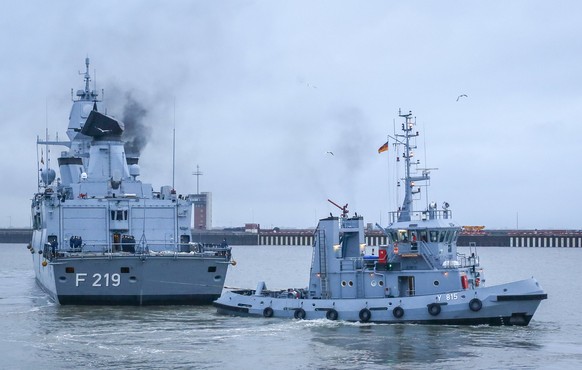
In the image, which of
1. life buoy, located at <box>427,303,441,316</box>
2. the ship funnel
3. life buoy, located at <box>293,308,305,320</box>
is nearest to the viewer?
life buoy, located at <box>427,303,441,316</box>

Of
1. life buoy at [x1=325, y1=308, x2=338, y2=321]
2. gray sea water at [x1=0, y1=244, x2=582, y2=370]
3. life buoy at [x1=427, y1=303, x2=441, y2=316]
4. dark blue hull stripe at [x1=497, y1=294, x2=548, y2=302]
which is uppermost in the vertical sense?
dark blue hull stripe at [x1=497, y1=294, x2=548, y2=302]

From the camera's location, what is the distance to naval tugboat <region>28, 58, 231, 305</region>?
156 ft

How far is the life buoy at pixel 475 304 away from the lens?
39781 mm

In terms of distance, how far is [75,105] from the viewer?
66.6 m

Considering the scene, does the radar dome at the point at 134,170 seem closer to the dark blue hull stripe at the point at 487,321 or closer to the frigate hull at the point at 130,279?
the frigate hull at the point at 130,279

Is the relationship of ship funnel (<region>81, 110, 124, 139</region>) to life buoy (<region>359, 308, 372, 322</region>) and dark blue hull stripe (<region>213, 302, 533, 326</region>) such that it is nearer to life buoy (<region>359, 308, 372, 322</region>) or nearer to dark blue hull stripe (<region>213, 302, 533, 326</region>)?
life buoy (<region>359, 308, 372, 322</region>)

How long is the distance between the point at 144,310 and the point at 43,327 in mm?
6469

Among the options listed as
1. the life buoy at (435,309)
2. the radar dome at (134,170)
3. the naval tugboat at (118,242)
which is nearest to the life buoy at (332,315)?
the life buoy at (435,309)

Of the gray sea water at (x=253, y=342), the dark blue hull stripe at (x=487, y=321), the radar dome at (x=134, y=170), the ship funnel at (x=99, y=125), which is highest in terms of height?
the ship funnel at (x=99, y=125)

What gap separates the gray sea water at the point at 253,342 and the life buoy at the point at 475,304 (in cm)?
94

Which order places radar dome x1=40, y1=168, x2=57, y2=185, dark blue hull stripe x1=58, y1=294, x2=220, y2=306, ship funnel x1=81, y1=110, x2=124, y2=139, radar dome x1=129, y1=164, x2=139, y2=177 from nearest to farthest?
1. dark blue hull stripe x1=58, y1=294, x2=220, y2=306
2. ship funnel x1=81, y1=110, x2=124, y2=139
3. radar dome x1=129, y1=164, x2=139, y2=177
4. radar dome x1=40, y1=168, x2=57, y2=185

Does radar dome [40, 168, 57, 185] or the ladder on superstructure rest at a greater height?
radar dome [40, 168, 57, 185]

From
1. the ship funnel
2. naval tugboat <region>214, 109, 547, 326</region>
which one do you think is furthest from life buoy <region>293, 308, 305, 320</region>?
the ship funnel

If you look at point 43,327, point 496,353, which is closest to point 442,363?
point 496,353
